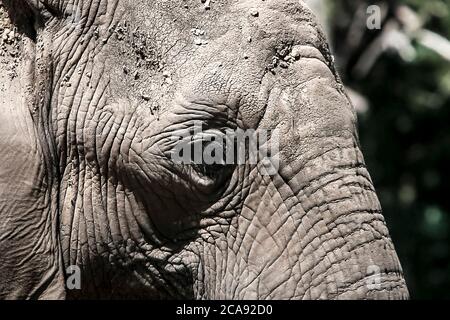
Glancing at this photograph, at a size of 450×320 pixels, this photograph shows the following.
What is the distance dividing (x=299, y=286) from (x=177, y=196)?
40 cm

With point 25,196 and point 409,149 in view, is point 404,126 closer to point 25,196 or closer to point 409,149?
point 409,149

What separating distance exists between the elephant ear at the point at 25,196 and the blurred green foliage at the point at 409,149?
5.21 meters

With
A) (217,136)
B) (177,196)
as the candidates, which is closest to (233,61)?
(217,136)

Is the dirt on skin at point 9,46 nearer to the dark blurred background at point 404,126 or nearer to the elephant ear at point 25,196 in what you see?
the elephant ear at point 25,196

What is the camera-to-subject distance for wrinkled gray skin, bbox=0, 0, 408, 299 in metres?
2.85

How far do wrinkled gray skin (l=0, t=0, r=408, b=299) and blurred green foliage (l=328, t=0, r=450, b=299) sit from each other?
5.14m

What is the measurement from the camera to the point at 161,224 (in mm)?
3010

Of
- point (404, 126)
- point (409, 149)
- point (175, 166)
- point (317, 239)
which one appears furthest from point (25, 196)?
point (409, 149)

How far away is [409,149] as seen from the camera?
9.02 meters

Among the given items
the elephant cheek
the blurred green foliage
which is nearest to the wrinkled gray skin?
the elephant cheek

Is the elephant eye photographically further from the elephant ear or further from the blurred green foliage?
the blurred green foliage

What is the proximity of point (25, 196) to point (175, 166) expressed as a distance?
40 centimetres

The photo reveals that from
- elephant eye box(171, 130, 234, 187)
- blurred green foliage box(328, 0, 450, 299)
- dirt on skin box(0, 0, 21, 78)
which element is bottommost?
elephant eye box(171, 130, 234, 187)
